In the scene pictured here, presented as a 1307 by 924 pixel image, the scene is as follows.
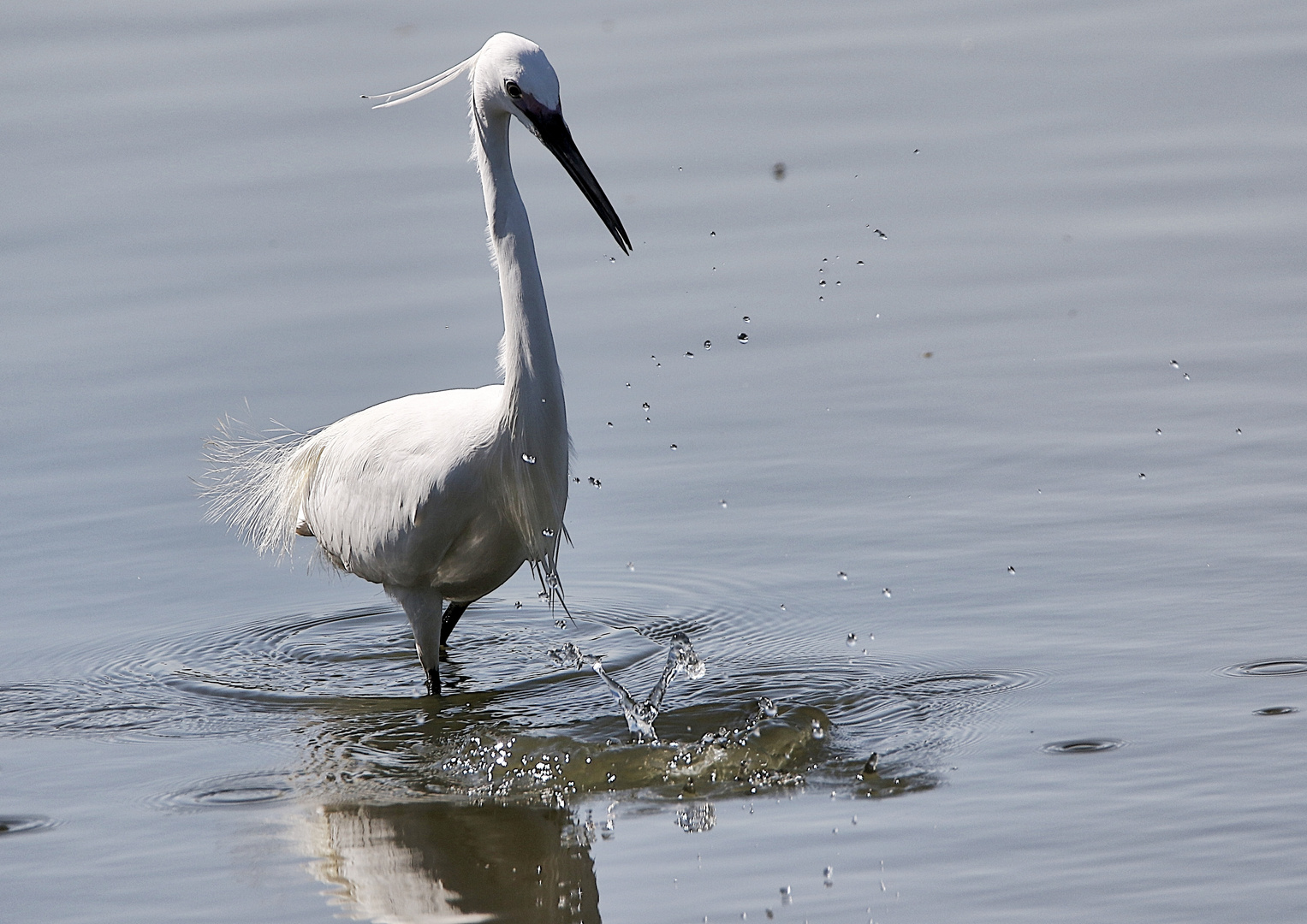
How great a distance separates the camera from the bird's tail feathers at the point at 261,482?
6867 millimetres

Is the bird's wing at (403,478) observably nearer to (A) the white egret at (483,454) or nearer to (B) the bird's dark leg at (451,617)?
(A) the white egret at (483,454)

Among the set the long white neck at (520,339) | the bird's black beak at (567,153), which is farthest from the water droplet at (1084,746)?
the bird's black beak at (567,153)

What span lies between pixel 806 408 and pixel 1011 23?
5254mm

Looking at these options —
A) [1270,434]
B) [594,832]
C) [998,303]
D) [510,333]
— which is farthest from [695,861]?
[998,303]

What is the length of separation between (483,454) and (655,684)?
96cm

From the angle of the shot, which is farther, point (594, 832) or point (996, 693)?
point (996, 693)

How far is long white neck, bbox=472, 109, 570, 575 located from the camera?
570 centimetres

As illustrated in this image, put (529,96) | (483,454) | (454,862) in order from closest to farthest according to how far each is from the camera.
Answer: (454,862) < (529,96) < (483,454)

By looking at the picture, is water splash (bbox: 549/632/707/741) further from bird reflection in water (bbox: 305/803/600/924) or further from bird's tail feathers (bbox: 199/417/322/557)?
bird's tail feathers (bbox: 199/417/322/557)

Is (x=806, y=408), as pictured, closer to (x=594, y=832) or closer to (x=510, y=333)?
(x=510, y=333)

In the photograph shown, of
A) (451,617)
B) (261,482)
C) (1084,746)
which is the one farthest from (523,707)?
(1084,746)

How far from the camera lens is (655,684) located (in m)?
6.00

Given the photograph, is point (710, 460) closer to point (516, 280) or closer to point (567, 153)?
point (516, 280)

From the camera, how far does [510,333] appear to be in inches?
227
